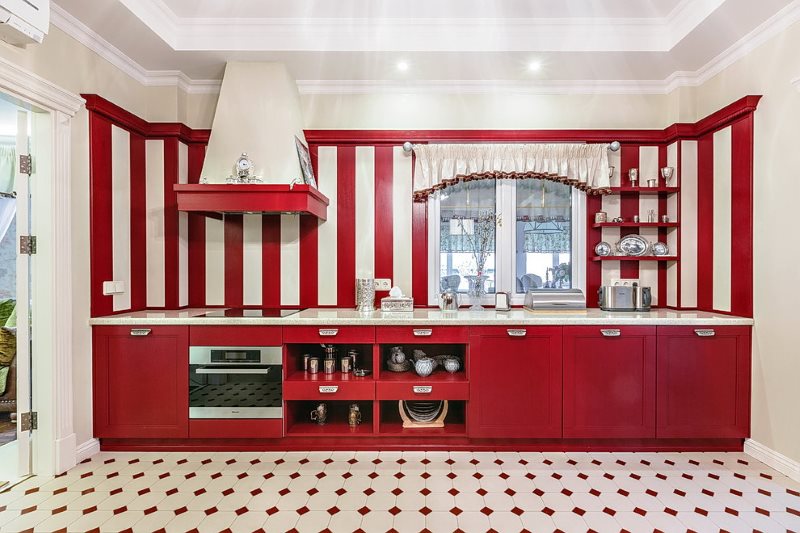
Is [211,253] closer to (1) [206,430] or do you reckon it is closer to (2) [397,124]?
(1) [206,430]

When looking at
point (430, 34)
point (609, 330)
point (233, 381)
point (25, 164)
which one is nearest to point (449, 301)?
point (609, 330)

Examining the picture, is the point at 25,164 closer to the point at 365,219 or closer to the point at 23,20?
Result: the point at 23,20

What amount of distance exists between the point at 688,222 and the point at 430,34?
2.49 metres

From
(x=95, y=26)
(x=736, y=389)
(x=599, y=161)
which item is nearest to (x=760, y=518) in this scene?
(x=736, y=389)

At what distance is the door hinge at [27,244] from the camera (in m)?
2.45

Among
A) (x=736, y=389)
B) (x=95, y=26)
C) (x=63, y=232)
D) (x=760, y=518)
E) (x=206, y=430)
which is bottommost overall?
(x=760, y=518)

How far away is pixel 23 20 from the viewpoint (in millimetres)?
1773

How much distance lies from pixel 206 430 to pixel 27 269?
1473 mm

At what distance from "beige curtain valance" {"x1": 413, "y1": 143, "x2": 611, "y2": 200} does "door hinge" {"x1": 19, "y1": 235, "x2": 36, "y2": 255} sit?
8.43 feet

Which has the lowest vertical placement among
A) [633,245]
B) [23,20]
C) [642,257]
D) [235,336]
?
[235,336]

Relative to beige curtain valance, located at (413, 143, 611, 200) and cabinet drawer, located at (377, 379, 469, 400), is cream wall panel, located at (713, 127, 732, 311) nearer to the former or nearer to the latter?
beige curtain valance, located at (413, 143, 611, 200)

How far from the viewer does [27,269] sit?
2.47 meters

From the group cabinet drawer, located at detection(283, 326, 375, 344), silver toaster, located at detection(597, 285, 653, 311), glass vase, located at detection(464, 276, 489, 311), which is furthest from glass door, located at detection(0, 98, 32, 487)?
silver toaster, located at detection(597, 285, 653, 311)

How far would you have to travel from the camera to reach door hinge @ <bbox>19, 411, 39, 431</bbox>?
2.47 m
